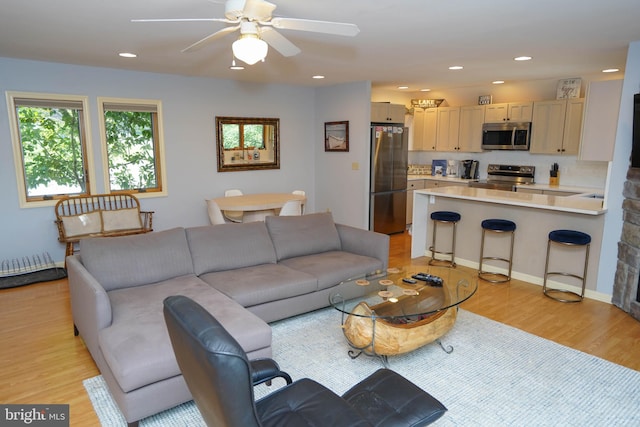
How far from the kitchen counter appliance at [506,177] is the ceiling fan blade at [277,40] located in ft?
15.8

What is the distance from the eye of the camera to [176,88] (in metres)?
5.60

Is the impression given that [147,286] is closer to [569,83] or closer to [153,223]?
[153,223]

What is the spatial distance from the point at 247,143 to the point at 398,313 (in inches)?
175

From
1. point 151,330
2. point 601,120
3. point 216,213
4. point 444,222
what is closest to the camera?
point 151,330

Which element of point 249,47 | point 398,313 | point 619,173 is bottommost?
point 398,313

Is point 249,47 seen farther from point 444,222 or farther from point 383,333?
point 444,222

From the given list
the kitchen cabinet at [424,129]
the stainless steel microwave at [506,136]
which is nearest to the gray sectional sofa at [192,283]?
the stainless steel microwave at [506,136]

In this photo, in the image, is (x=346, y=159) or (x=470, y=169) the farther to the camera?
(x=470, y=169)

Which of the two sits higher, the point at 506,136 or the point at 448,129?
the point at 448,129

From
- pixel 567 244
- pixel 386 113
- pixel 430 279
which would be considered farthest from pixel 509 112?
pixel 430 279

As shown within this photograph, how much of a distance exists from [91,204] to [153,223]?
0.81 m

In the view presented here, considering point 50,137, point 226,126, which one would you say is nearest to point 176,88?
point 226,126

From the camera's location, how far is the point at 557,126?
5996 mm

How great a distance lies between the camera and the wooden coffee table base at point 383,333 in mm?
2670
